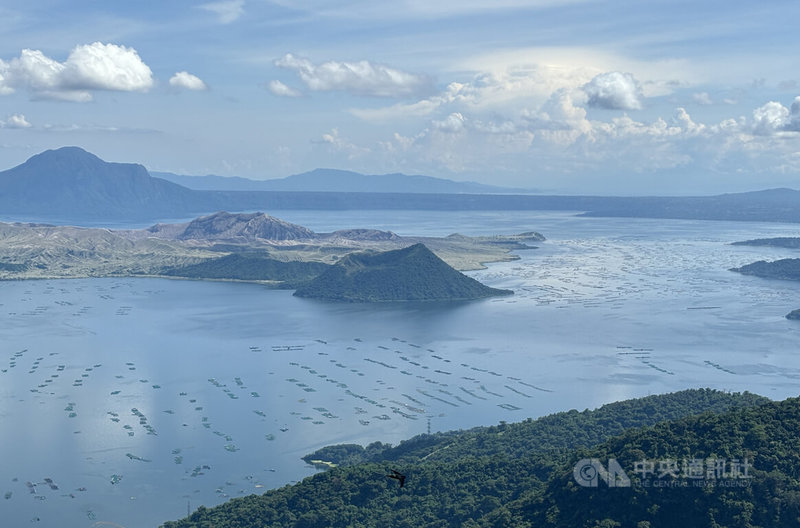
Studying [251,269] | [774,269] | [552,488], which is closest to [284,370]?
[552,488]

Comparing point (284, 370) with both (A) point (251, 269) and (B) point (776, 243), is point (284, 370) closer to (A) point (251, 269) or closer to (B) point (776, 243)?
(A) point (251, 269)

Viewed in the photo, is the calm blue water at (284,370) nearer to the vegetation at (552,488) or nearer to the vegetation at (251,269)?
the vegetation at (552,488)

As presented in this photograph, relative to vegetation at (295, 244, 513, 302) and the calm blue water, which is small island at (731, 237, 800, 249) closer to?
the calm blue water

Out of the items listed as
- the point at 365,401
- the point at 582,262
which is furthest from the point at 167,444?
the point at 582,262

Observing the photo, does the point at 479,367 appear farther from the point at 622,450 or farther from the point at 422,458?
the point at 622,450

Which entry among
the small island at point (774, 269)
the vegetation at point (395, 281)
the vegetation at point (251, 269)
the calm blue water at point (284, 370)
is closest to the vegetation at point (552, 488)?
the calm blue water at point (284, 370)

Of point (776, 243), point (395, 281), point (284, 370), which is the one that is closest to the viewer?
point (284, 370)

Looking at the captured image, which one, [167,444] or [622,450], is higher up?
[622,450]
